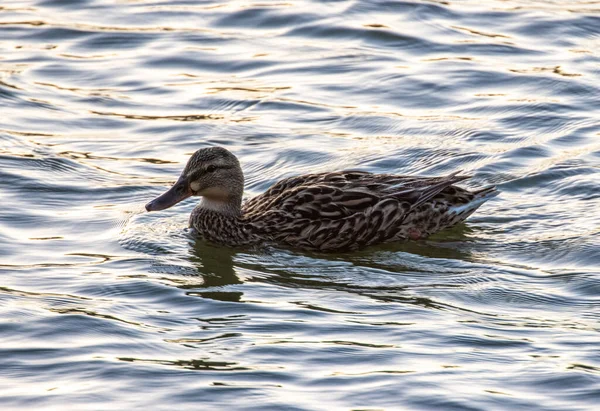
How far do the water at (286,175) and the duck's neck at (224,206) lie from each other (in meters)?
0.40

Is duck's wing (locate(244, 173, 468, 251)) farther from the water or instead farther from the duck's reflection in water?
the duck's reflection in water

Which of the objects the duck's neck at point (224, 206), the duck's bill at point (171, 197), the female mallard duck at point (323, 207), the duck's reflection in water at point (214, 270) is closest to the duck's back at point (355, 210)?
the female mallard duck at point (323, 207)

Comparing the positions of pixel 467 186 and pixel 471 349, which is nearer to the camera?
pixel 471 349

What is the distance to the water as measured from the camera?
938cm

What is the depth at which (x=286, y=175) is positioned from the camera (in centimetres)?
1459

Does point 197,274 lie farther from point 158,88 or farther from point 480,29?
point 480,29

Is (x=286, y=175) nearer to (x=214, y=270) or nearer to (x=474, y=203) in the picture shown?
(x=474, y=203)

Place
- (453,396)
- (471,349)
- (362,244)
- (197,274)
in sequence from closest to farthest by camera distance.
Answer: (453,396)
(471,349)
(197,274)
(362,244)

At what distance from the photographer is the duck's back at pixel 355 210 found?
1262cm

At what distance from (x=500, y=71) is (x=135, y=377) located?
9.49 m

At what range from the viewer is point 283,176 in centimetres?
1458

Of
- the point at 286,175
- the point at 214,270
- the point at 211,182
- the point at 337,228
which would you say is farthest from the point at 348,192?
the point at 286,175

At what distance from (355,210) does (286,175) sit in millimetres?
2010

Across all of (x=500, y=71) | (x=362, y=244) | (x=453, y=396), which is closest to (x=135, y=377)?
(x=453, y=396)
